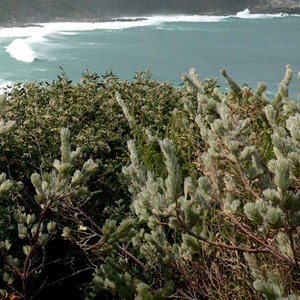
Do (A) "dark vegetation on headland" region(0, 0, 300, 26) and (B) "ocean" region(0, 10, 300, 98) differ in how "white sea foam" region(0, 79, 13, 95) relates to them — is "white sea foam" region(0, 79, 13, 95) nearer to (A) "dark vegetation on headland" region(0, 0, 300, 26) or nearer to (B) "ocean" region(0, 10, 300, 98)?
(B) "ocean" region(0, 10, 300, 98)

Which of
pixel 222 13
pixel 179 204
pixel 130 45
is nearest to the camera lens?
pixel 179 204

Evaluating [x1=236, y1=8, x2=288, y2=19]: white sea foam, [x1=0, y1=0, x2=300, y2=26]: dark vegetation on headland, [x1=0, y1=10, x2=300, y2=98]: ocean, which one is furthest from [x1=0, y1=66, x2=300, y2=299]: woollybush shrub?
[x1=236, y1=8, x2=288, y2=19]: white sea foam

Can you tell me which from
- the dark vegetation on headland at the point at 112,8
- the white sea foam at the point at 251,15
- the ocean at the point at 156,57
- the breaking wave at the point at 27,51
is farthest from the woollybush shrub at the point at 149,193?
the white sea foam at the point at 251,15

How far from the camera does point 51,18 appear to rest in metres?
64.9

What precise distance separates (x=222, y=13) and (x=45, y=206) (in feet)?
278

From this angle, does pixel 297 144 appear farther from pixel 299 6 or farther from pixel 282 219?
pixel 299 6

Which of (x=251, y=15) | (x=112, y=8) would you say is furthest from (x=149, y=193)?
(x=251, y=15)

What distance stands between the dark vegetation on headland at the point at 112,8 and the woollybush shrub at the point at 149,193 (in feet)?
167

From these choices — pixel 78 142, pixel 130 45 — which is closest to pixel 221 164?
pixel 78 142

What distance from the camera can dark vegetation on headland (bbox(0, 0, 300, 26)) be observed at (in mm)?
62238

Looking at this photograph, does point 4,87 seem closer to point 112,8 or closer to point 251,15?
point 112,8

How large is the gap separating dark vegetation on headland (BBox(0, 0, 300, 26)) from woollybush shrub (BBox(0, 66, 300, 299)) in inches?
2009

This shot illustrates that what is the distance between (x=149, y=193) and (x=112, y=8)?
80.7 meters

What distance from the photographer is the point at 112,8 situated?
81.1m
